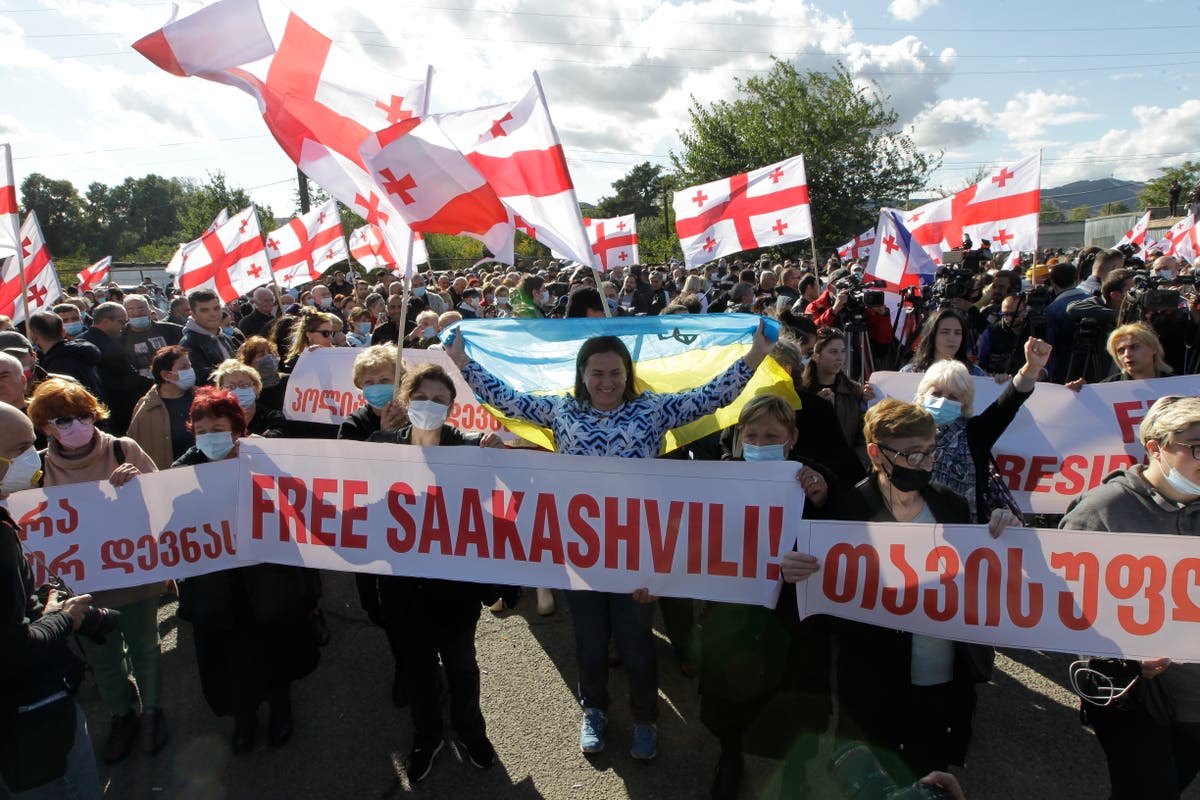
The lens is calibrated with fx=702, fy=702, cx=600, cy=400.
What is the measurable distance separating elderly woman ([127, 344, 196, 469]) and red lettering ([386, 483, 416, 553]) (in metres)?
2.08

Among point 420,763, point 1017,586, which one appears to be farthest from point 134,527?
point 1017,586

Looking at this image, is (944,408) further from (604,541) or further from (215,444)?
(215,444)

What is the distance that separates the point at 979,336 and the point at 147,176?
373 feet

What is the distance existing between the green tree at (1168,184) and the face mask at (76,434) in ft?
229

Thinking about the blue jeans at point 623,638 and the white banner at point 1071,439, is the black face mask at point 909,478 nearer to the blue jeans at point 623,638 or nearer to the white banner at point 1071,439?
the blue jeans at point 623,638

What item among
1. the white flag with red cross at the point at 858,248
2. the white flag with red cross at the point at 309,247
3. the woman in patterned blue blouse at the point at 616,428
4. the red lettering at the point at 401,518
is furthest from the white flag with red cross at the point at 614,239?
the red lettering at the point at 401,518

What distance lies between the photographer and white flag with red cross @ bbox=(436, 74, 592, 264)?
385 cm

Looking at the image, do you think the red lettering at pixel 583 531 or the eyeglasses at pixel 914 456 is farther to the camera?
the red lettering at pixel 583 531

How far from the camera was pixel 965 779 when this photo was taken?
326cm

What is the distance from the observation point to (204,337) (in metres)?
6.17

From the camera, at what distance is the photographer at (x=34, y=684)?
6.81ft

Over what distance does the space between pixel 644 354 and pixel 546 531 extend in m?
1.19

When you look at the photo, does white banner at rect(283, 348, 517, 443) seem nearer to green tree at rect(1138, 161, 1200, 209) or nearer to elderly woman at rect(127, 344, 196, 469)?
elderly woman at rect(127, 344, 196, 469)

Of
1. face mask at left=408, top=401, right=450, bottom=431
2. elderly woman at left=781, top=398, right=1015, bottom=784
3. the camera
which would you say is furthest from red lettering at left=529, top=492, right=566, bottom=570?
the camera
